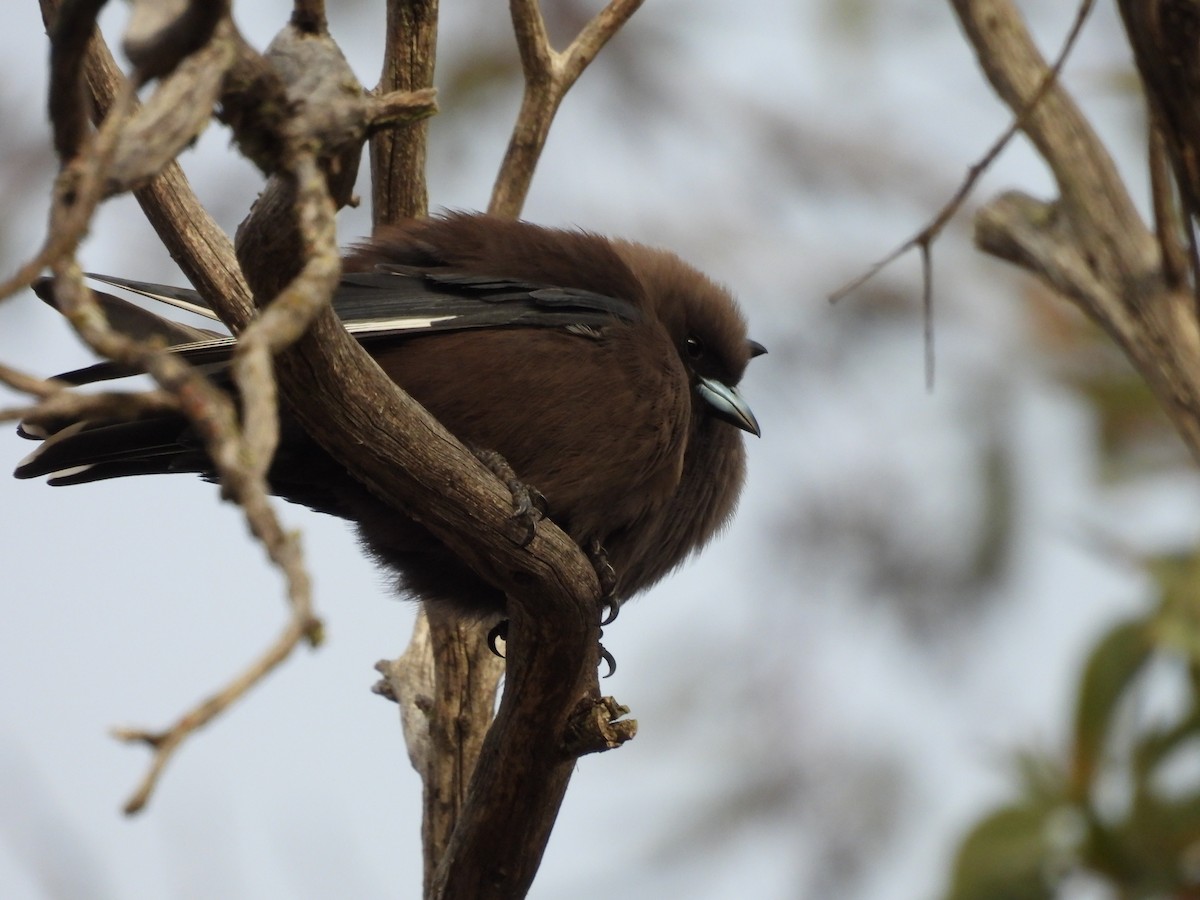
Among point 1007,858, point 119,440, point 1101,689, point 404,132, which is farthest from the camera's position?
point 1101,689

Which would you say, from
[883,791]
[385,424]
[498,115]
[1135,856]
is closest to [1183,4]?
[385,424]

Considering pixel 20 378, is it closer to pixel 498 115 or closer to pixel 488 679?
pixel 488 679

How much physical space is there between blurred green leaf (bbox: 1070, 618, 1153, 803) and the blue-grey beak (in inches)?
98.3

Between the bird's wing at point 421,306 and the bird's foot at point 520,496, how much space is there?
383 millimetres

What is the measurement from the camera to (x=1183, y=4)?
3.53 metres

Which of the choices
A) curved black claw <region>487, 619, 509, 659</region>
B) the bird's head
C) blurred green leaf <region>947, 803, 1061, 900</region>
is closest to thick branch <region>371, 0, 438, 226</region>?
the bird's head

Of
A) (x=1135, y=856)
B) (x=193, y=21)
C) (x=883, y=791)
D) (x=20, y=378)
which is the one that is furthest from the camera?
(x=883, y=791)

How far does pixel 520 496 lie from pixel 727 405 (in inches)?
44.6

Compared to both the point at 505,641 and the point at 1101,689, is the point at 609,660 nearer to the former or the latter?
the point at 505,641

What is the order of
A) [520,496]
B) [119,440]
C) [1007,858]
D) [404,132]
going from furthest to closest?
[1007,858], [404,132], [119,440], [520,496]

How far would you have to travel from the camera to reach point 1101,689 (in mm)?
5742

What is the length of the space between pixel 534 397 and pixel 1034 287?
29.2 ft

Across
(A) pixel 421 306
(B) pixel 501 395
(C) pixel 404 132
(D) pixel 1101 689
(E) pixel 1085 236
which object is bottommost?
(B) pixel 501 395

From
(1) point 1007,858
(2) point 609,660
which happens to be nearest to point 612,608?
(2) point 609,660
